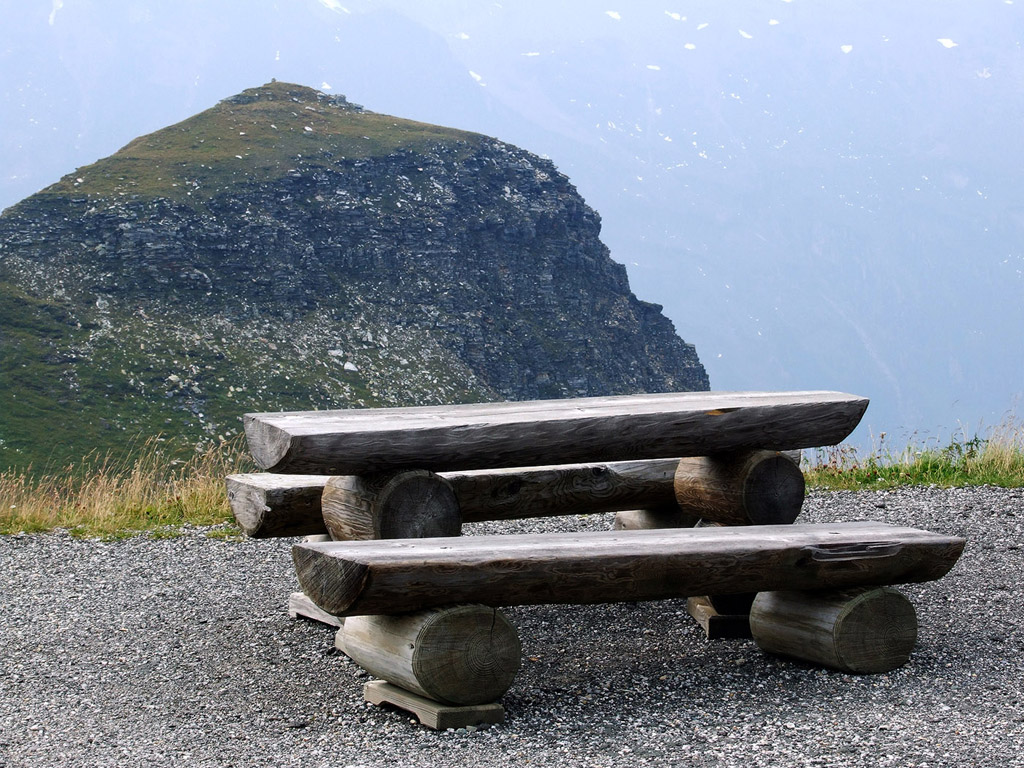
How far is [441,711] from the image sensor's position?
3785 millimetres

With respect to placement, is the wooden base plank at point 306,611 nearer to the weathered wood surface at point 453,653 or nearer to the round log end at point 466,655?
the weathered wood surface at point 453,653

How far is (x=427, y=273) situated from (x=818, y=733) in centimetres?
8164

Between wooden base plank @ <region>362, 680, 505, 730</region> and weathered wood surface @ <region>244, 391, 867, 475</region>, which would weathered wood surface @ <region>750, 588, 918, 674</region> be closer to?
weathered wood surface @ <region>244, 391, 867, 475</region>

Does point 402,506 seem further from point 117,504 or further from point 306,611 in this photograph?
point 117,504

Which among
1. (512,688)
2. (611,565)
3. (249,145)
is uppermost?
(249,145)

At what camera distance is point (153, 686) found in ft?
14.8

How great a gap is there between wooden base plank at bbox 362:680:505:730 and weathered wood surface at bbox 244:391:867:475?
947mm

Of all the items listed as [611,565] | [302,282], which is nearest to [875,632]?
[611,565]

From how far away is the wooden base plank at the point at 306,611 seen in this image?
210 inches

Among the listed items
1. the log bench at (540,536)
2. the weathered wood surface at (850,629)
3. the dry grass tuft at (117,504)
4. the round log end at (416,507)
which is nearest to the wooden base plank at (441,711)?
the log bench at (540,536)

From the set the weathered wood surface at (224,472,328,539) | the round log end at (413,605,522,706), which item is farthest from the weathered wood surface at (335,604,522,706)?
the weathered wood surface at (224,472,328,539)

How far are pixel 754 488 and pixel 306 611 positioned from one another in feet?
7.97

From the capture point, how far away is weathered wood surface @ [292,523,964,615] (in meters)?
3.71

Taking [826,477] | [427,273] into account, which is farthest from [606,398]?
[427,273]
